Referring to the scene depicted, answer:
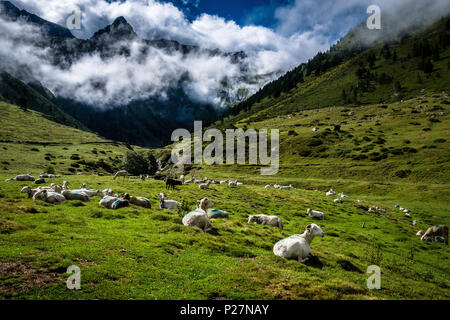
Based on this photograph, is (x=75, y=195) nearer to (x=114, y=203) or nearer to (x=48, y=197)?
(x=48, y=197)

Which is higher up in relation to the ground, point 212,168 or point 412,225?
point 212,168

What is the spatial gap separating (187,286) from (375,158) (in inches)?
3505

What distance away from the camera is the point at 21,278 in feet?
26.7

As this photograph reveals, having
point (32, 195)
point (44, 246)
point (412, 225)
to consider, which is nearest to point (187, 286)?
point (44, 246)

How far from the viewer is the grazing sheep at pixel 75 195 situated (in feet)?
74.7

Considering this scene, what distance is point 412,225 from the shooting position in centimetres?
3478

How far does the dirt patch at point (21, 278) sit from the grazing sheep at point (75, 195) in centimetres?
1536

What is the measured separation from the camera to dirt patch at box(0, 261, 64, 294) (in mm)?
7695

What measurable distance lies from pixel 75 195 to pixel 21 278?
54.6ft

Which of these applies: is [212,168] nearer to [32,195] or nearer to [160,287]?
[32,195]

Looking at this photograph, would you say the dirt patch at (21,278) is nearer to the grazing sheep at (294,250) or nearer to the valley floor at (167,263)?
the valley floor at (167,263)

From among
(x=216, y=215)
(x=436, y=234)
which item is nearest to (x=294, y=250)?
(x=216, y=215)

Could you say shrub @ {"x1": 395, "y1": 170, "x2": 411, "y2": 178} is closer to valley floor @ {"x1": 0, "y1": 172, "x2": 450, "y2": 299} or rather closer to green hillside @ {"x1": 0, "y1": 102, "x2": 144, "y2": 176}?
valley floor @ {"x1": 0, "y1": 172, "x2": 450, "y2": 299}
